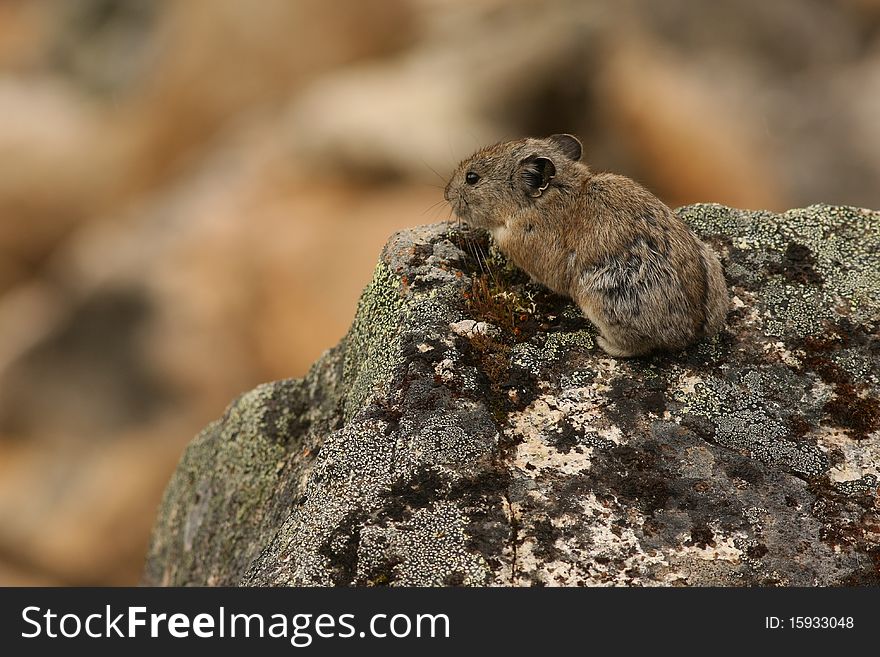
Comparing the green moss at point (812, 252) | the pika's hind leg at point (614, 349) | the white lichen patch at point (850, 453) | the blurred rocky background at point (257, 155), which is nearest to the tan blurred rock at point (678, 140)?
the blurred rocky background at point (257, 155)

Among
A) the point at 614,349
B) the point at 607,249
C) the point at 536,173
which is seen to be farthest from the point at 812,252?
the point at 536,173

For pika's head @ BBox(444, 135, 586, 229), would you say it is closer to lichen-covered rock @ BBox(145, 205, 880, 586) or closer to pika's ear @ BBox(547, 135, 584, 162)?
pika's ear @ BBox(547, 135, 584, 162)

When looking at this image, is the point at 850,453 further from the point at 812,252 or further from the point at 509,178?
the point at 509,178

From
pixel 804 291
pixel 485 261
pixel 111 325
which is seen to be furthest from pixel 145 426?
pixel 804 291

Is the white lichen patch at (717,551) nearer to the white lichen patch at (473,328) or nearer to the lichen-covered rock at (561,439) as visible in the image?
the lichen-covered rock at (561,439)

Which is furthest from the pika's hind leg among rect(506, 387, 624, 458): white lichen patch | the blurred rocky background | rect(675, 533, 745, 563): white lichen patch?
the blurred rocky background
